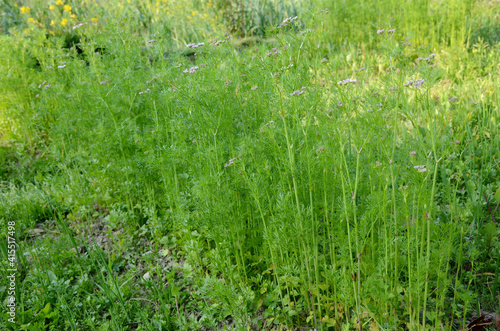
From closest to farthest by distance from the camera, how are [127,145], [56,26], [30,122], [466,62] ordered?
[127,145] < [30,122] < [466,62] < [56,26]

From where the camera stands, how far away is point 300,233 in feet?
6.57

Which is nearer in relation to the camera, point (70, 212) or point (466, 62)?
point (70, 212)

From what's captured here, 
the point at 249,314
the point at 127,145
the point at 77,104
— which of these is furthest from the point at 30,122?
the point at 249,314

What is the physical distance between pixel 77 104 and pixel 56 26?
6.77 meters

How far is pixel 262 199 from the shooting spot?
223cm

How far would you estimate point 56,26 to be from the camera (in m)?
9.14

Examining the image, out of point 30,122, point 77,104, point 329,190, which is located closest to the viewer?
point 329,190

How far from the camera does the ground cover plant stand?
1919 millimetres

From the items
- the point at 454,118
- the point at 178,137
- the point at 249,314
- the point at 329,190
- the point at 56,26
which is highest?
the point at 56,26

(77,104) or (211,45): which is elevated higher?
(211,45)

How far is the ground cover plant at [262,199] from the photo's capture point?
192 centimetres

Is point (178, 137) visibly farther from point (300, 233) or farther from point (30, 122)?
point (30, 122)

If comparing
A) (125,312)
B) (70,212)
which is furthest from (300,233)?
(70,212)

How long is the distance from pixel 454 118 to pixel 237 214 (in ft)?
7.65
